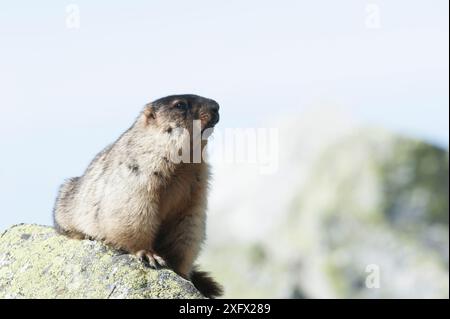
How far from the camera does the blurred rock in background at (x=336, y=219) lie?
171ft

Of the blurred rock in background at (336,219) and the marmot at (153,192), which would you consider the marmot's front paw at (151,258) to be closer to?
the marmot at (153,192)

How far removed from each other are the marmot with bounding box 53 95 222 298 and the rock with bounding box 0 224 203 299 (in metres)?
0.53

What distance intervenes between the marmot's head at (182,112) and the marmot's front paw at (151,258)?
73.7 inches

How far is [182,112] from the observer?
13.1 m

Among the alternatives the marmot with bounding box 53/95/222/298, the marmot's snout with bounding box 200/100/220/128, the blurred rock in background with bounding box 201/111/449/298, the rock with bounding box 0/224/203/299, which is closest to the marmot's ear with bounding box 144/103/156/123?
the marmot with bounding box 53/95/222/298

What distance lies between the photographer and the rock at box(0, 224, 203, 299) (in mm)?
10766

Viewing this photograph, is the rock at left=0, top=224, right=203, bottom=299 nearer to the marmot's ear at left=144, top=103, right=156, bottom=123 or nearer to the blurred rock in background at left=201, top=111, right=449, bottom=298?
the marmot's ear at left=144, top=103, right=156, bottom=123

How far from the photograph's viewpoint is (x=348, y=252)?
190 feet

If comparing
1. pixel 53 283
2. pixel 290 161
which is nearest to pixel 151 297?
pixel 53 283

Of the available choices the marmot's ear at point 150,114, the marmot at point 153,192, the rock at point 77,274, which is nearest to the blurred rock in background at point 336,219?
the marmot at point 153,192

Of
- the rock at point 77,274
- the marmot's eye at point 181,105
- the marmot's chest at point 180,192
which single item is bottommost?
the rock at point 77,274
